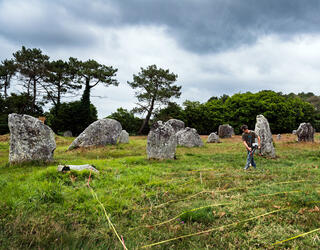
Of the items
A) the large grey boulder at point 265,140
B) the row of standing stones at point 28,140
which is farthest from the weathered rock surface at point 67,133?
the large grey boulder at point 265,140

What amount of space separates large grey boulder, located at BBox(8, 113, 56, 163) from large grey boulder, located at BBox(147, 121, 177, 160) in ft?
14.5

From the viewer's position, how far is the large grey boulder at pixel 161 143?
10.0 metres

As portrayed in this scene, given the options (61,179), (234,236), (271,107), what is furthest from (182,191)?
(271,107)

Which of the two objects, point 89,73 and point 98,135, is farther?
point 89,73

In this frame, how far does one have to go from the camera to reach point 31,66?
109ft

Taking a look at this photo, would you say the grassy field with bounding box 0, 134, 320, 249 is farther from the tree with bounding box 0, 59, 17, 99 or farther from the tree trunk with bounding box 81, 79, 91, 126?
the tree with bounding box 0, 59, 17, 99

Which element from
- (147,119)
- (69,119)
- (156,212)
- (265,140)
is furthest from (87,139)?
(147,119)

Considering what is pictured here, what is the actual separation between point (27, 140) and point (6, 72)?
35274 millimetres

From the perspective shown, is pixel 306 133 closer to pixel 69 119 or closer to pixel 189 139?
pixel 189 139

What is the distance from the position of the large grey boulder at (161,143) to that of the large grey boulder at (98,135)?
662cm

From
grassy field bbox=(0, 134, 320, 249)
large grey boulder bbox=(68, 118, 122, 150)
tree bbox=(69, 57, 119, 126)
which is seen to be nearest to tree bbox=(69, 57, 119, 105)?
tree bbox=(69, 57, 119, 126)

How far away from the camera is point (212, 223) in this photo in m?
3.32

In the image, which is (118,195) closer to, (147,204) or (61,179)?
(147,204)

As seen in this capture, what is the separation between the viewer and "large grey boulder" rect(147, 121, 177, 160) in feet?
32.9
